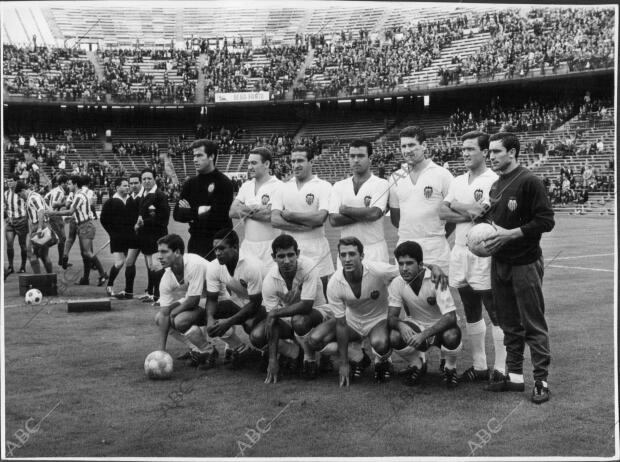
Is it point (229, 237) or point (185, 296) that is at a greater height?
point (229, 237)

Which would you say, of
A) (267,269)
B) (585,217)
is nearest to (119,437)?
(267,269)

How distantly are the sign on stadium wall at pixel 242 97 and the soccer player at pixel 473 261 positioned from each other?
19.4 meters

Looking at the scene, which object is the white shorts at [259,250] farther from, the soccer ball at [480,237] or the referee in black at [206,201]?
the soccer ball at [480,237]

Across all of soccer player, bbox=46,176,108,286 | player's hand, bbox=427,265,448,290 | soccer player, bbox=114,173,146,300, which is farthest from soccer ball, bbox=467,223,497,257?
soccer player, bbox=46,176,108,286

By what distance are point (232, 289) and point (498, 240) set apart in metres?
2.66

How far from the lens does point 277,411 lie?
488cm

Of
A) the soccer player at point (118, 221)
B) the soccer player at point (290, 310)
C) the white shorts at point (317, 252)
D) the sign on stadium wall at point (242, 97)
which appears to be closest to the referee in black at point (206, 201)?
the white shorts at point (317, 252)

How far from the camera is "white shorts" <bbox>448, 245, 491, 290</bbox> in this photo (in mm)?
5691

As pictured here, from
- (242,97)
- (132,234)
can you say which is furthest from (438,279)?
(242,97)

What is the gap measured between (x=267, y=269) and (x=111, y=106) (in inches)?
835

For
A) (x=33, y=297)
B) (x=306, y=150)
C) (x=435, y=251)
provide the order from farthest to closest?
1. (x=33, y=297)
2. (x=306, y=150)
3. (x=435, y=251)

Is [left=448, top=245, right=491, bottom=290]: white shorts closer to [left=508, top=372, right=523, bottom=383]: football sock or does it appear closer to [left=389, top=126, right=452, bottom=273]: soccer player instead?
[left=389, top=126, right=452, bottom=273]: soccer player

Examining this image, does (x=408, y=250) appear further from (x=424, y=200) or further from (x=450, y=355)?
(x=450, y=355)

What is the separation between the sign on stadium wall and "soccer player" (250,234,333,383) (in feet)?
63.5
